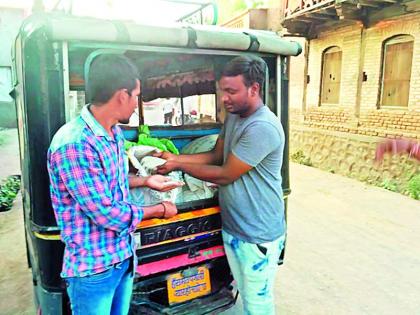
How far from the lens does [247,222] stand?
2164mm

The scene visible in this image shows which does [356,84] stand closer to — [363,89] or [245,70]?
[363,89]

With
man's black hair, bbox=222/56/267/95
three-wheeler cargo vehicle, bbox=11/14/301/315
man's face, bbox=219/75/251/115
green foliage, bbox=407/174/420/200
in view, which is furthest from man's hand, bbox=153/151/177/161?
green foliage, bbox=407/174/420/200

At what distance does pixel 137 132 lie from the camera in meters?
3.14

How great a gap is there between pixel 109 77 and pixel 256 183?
3.44 feet

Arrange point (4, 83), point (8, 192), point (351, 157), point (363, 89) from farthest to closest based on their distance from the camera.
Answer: point (4, 83) < point (351, 157) < point (363, 89) < point (8, 192)

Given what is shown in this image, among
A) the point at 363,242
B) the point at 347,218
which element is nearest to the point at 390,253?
the point at 363,242

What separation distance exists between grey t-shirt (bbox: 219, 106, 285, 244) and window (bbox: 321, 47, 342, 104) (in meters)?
8.13

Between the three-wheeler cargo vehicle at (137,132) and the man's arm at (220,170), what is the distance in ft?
0.92

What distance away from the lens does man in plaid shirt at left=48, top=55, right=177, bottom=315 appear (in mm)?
1472

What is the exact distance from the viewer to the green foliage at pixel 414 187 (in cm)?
686

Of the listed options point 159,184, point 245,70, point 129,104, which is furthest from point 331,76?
point 129,104

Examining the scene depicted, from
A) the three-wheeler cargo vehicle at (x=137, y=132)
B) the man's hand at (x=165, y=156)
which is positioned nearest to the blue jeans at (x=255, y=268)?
the three-wheeler cargo vehicle at (x=137, y=132)

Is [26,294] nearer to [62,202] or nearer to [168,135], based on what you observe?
[168,135]

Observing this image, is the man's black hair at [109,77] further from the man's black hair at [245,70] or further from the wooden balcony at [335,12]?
the wooden balcony at [335,12]
